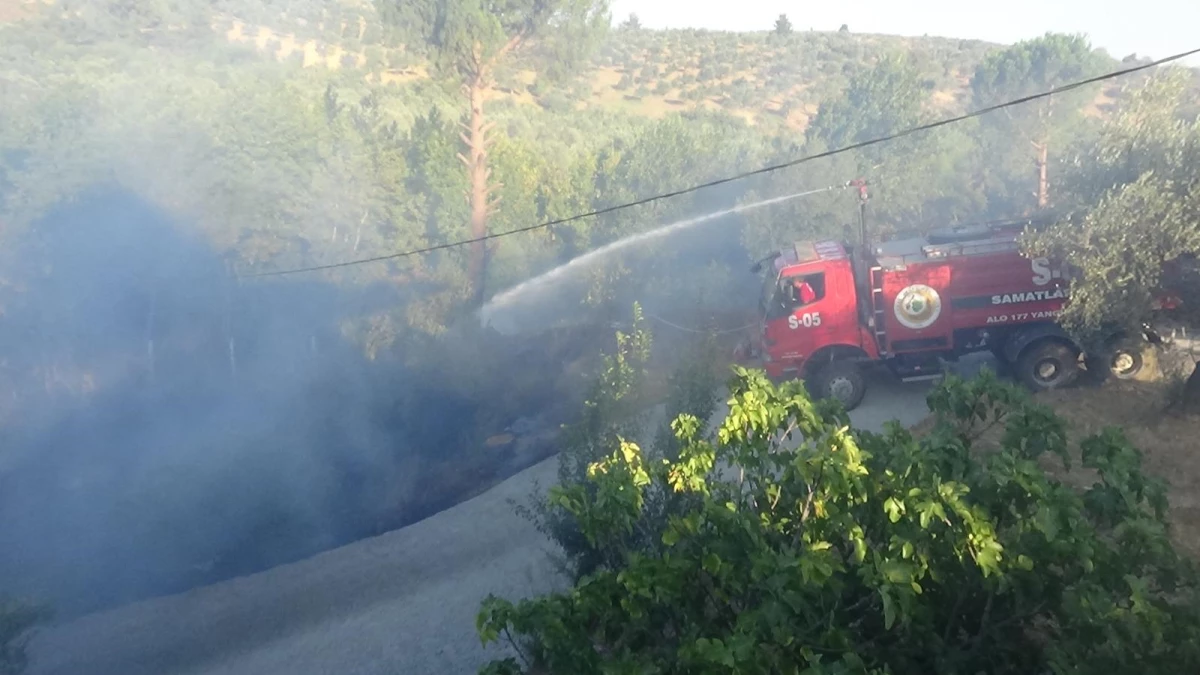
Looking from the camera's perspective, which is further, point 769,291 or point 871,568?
point 769,291

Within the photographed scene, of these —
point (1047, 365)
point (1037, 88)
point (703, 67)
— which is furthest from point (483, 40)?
point (703, 67)

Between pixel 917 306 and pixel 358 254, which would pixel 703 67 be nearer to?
pixel 358 254

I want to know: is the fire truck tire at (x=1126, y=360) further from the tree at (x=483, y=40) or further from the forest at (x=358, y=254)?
the tree at (x=483, y=40)

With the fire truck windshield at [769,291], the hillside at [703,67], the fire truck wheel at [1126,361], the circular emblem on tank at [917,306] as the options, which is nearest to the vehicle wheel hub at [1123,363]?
the fire truck wheel at [1126,361]

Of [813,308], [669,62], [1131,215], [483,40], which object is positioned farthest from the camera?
[669,62]

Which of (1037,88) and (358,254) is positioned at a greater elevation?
Result: (1037,88)

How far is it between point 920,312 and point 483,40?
45.5 feet

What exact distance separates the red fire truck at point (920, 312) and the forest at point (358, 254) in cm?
140

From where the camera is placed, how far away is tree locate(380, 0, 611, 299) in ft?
72.7

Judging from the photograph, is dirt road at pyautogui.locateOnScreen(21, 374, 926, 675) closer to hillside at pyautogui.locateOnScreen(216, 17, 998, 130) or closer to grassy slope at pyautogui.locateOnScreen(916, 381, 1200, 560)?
grassy slope at pyautogui.locateOnScreen(916, 381, 1200, 560)

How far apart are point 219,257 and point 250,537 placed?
10252 millimetres

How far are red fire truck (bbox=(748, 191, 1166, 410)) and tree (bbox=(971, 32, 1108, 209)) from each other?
1757cm

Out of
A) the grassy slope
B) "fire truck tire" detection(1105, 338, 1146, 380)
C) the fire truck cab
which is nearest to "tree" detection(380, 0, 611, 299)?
the fire truck cab

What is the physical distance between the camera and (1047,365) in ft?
45.1
